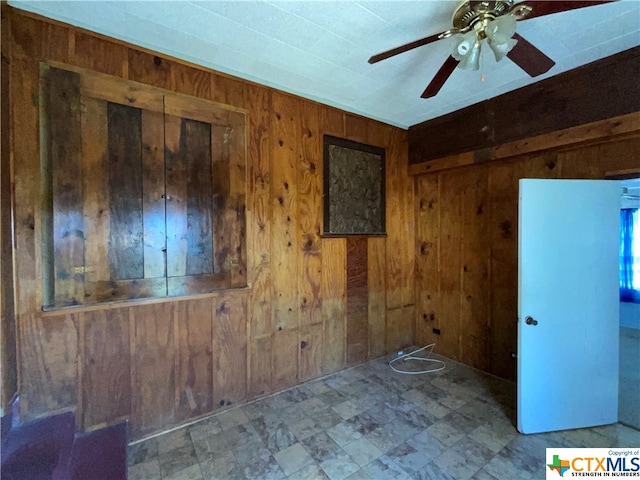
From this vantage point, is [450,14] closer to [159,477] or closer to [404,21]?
[404,21]

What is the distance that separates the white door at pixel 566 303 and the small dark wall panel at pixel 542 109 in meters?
0.58

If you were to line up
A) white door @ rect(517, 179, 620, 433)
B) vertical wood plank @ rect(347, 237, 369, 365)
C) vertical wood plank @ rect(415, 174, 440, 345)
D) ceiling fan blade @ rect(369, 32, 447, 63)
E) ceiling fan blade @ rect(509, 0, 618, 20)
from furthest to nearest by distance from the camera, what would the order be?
vertical wood plank @ rect(415, 174, 440, 345) → vertical wood plank @ rect(347, 237, 369, 365) → white door @ rect(517, 179, 620, 433) → ceiling fan blade @ rect(369, 32, 447, 63) → ceiling fan blade @ rect(509, 0, 618, 20)

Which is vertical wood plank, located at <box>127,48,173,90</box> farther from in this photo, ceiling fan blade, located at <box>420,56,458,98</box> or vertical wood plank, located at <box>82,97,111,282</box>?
ceiling fan blade, located at <box>420,56,458,98</box>

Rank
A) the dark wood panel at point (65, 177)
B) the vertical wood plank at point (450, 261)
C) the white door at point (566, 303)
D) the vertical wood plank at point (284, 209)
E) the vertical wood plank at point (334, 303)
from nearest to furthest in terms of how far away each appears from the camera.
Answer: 1. the dark wood panel at point (65, 177)
2. the white door at point (566, 303)
3. the vertical wood plank at point (284, 209)
4. the vertical wood plank at point (334, 303)
5. the vertical wood plank at point (450, 261)

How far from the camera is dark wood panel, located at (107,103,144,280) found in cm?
181

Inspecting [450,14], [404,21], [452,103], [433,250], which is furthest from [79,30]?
[433,250]

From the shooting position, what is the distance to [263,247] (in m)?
2.40

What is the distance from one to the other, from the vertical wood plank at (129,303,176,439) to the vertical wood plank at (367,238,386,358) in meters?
2.00

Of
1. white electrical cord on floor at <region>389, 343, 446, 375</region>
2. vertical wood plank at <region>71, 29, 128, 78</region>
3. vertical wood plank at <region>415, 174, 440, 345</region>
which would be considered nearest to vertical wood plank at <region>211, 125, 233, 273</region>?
vertical wood plank at <region>71, 29, 128, 78</region>

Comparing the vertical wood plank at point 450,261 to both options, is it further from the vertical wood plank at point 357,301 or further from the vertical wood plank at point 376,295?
the vertical wood plank at point 357,301

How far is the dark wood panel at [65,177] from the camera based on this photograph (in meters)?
1.65

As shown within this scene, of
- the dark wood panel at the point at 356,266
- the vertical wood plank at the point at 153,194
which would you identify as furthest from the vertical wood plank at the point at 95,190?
the dark wood panel at the point at 356,266

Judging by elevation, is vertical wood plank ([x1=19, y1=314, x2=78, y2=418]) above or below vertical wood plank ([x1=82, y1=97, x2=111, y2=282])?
below

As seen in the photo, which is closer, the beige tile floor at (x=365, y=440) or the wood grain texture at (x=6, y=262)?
the wood grain texture at (x=6, y=262)
